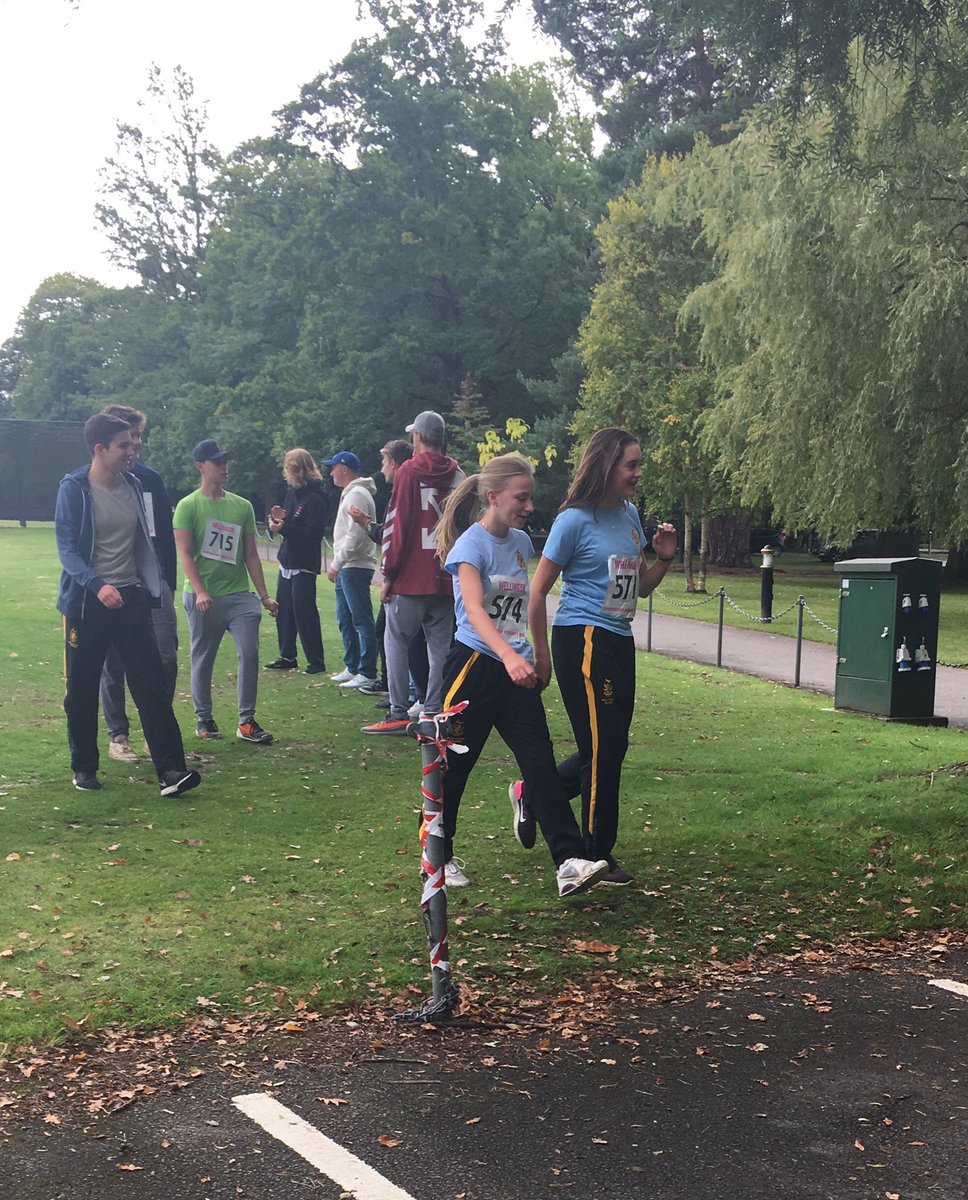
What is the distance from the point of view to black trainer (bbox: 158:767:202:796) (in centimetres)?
776

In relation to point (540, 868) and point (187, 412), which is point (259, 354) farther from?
point (540, 868)

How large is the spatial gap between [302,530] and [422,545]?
12.9 feet

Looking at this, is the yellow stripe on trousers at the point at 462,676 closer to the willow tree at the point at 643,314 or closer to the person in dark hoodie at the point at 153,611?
the person in dark hoodie at the point at 153,611

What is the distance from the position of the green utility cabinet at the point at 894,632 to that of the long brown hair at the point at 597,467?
6.51m

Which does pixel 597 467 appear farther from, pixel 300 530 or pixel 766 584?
pixel 766 584

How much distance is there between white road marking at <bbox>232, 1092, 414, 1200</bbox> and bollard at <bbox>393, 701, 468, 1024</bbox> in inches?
32.6

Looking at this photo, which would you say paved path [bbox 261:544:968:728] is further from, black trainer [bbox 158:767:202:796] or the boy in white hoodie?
black trainer [bbox 158:767:202:796]

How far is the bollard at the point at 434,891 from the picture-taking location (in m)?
4.69

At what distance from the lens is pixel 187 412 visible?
58969mm

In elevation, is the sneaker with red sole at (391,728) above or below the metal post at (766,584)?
below

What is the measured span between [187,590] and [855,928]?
5.59m

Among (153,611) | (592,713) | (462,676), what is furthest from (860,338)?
(462,676)

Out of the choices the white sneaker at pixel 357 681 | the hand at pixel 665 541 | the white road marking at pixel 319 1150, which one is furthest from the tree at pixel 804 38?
the white road marking at pixel 319 1150

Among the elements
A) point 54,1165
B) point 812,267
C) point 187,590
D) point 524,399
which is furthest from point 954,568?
point 54,1165
